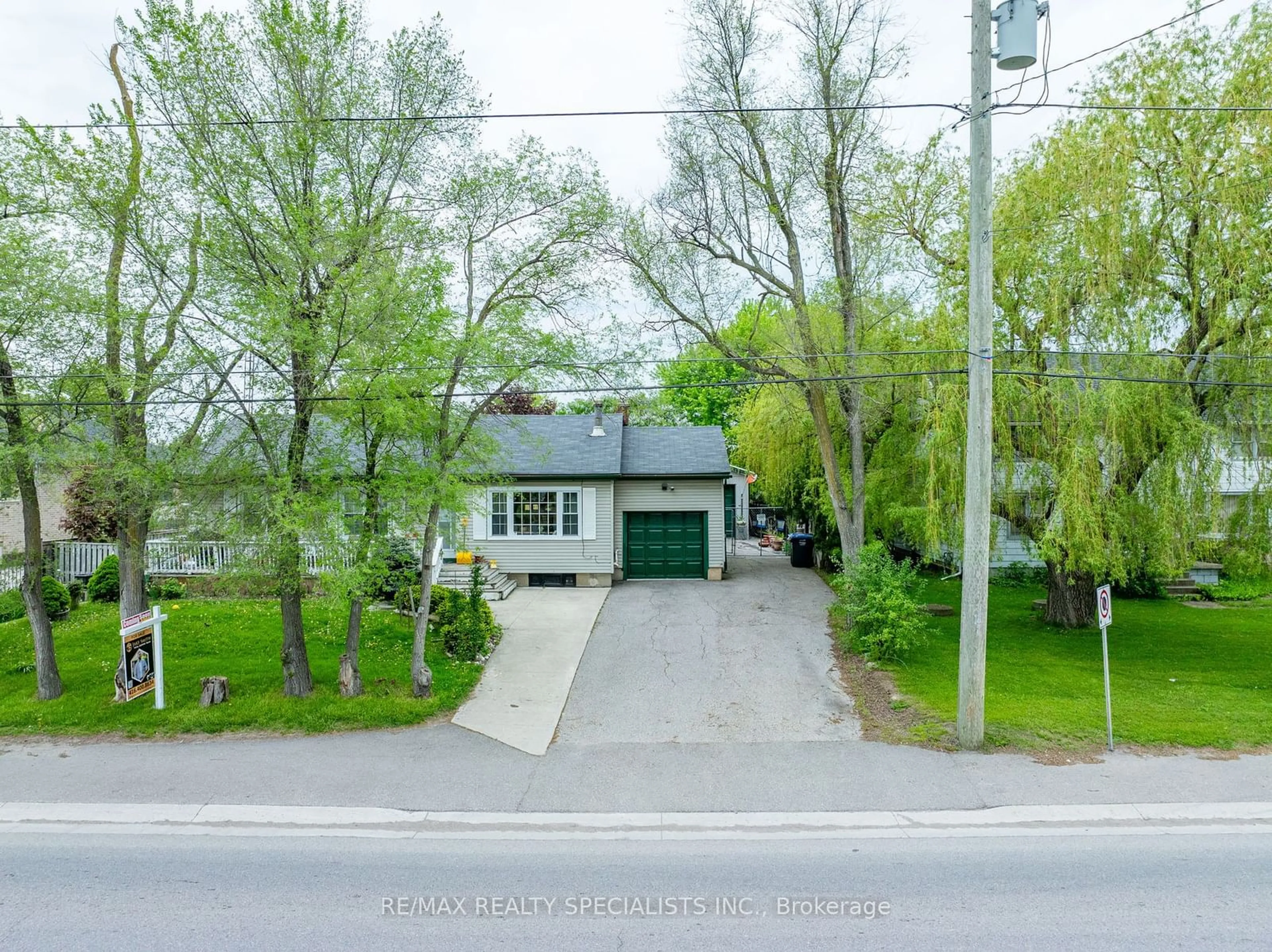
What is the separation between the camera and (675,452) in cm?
2003

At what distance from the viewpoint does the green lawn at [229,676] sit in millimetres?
9281

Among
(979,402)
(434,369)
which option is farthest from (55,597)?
(979,402)

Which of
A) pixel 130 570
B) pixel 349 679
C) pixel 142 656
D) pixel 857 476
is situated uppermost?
pixel 857 476

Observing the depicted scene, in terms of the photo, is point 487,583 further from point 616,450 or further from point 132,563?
point 132,563

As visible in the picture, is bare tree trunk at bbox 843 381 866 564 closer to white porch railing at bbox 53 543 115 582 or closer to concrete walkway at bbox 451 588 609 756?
concrete walkway at bbox 451 588 609 756

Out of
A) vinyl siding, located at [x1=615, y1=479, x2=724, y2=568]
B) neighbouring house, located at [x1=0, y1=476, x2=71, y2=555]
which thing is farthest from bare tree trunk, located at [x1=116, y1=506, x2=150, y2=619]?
vinyl siding, located at [x1=615, y1=479, x2=724, y2=568]

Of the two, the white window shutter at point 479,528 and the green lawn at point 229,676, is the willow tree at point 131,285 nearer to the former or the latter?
the green lawn at point 229,676

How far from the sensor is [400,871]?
5750mm

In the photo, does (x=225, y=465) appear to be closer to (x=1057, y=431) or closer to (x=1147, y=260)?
(x=1057, y=431)

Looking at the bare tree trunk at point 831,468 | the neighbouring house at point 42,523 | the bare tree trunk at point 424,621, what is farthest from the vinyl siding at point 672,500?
the neighbouring house at point 42,523

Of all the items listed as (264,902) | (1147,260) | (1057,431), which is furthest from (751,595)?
(264,902)

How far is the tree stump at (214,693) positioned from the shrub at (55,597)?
6.69 metres

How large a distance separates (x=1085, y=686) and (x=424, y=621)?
31.4 ft

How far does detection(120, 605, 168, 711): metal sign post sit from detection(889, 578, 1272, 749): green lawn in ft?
33.9
